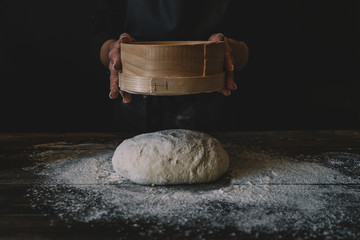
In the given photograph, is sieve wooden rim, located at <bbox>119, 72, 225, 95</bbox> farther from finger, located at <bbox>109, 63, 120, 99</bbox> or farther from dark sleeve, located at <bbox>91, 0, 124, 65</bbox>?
dark sleeve, located at <bbox>91, 0, 124, 65</bbox>

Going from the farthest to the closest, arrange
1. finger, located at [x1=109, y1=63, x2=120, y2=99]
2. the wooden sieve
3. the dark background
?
the dark background → finger, located at [x1=109, y1=63, x2=120, y2=99] → the wooden sieve

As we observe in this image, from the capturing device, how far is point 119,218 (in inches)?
38.3

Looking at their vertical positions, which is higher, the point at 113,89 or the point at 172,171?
the point at 113,89

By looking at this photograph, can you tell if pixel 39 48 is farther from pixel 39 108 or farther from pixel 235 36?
pixel 235 36

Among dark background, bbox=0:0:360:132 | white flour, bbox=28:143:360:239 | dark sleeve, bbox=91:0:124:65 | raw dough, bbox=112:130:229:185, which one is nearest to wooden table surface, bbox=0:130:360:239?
white flour, bbox=28:143:360:239

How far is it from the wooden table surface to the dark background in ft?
3.36

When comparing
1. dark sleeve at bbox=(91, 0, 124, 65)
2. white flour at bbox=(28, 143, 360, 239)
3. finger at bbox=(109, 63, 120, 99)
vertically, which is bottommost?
white flour at bbox=(28, 143, 360, 239)

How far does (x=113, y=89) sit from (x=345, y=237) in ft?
2.86

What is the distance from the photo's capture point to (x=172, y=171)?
1198 millimetres

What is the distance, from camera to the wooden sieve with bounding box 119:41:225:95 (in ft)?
3.40

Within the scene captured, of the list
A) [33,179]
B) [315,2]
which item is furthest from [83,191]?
[315,2]

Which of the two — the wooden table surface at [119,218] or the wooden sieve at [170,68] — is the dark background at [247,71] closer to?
the wooden table surface at [119,218]

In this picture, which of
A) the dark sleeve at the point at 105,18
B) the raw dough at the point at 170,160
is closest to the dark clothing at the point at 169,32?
the dark sleeve at the point at 105,18

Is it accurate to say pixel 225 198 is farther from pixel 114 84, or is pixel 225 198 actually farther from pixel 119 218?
pixel 114 84
